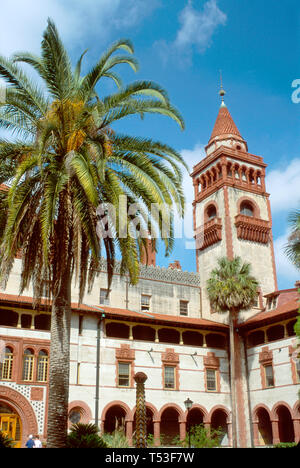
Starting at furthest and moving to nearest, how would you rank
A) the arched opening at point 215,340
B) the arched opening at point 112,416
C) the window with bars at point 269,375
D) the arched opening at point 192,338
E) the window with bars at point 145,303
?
1. the window with bars at point 145,303
2. the arched opening at point 215,340
3. the arched opening at point 192,338
4. the window with bars at point 269,375
5. the arched opening at point 112,416

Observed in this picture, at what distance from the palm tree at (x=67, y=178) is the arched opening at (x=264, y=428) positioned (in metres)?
29.4

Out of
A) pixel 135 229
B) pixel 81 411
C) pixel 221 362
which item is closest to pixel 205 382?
pixel 221 362

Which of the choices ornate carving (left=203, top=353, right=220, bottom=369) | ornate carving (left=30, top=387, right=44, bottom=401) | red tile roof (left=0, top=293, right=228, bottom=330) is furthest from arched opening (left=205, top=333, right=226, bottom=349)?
ornate carving (left=30, top=387, right=44, bottom=401)

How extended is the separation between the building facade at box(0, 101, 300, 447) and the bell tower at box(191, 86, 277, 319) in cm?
11

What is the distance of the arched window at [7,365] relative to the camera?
107 feet

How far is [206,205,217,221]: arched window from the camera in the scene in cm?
5006

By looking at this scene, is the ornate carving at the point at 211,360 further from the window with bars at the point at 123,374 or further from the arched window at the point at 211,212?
the arched window at the point at 211,212

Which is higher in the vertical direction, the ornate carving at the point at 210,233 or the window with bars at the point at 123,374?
the ornate carving at the point at 210,233

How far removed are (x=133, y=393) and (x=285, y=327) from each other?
12482mm

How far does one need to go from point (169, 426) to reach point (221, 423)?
15.4 ft

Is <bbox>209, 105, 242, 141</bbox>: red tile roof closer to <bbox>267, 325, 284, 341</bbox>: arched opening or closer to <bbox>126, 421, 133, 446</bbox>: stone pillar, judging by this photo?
<bbox>267, 325, 284, 341</bbox>: arched opening

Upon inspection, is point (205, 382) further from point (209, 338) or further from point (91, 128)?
point (91, 128)

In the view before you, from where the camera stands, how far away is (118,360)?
38094 millimetres

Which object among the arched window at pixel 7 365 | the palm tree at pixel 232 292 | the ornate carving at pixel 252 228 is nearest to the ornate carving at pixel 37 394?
the arched window at pixel 7 365
